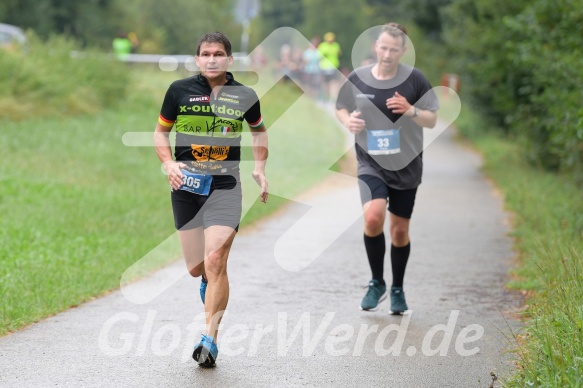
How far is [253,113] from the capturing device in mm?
6746

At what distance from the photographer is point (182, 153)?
21.8 feet

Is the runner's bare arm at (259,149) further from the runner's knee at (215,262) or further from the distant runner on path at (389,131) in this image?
the distant runner on path at (389,131)

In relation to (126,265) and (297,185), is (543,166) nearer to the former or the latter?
(297,185)

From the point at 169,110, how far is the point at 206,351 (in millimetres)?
1499

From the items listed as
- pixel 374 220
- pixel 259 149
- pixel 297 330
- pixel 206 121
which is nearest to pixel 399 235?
pixel 374 220

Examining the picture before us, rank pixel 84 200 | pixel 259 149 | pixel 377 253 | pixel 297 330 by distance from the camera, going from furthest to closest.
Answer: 1. pixel 84 200
2. pixel 377 253
3. pixel 297 330
4. pixel 259 149

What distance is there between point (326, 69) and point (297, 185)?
60.7ft

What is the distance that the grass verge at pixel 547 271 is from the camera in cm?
551

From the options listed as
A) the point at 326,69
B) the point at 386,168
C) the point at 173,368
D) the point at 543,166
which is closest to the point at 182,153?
the point at 173,368

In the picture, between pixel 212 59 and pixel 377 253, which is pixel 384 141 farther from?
pixel 212 59

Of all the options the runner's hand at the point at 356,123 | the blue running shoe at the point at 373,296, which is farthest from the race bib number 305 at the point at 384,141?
the blue running shoe at the point at 373,296

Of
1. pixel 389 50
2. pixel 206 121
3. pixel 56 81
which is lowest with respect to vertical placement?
pixel 56 81

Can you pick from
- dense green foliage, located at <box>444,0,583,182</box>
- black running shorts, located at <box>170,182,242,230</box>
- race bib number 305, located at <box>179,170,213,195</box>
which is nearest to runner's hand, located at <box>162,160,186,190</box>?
race bib number 305, located at <box>179,170,213,195</box>

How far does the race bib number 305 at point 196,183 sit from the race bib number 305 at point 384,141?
2015 millimetres
